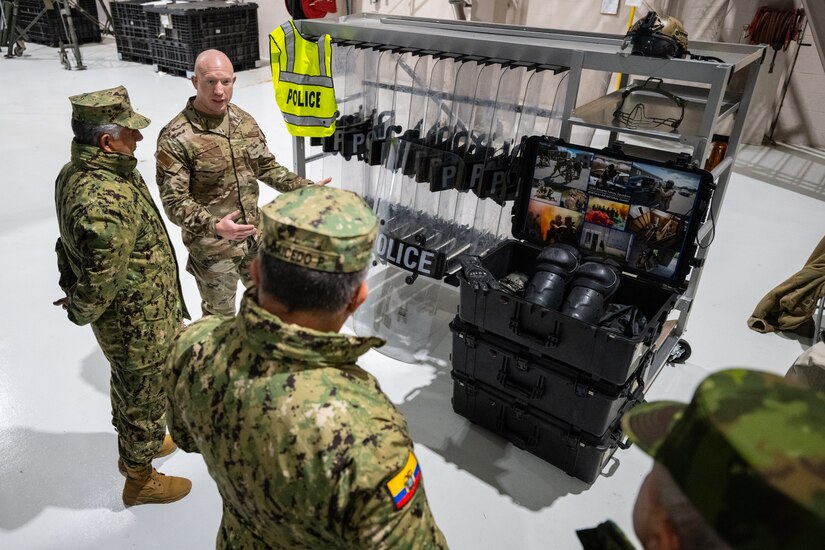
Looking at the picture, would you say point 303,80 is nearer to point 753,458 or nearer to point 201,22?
point 753,458

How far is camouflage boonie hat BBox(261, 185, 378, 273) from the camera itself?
3.38 feet

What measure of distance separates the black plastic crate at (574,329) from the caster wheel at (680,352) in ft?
2.61

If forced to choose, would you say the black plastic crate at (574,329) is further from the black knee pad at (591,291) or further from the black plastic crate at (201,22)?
the black plastic crate at (201,22)

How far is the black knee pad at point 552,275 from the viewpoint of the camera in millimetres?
2562

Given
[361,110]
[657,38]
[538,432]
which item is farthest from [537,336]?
[361,110]

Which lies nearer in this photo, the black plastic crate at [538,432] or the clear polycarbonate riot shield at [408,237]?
the black plastic crate at [538,432]

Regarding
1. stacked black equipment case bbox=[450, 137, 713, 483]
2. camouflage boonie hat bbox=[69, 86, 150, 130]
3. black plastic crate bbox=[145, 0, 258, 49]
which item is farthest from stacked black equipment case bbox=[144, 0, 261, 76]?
stacked black equipment case bbox=[450, 137, 713, 483]

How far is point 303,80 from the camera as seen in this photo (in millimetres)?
3162

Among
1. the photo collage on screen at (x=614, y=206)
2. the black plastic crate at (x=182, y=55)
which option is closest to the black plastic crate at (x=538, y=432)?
the photo collage on screen at (x=614, y=206)

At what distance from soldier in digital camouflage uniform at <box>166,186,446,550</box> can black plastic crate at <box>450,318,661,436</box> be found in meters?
1.41

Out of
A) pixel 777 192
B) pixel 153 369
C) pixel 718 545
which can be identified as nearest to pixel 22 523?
pixel 153 369

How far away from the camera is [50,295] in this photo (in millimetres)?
3852

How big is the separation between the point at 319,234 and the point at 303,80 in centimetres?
239

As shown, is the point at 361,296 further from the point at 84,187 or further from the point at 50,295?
the point at 50,295
